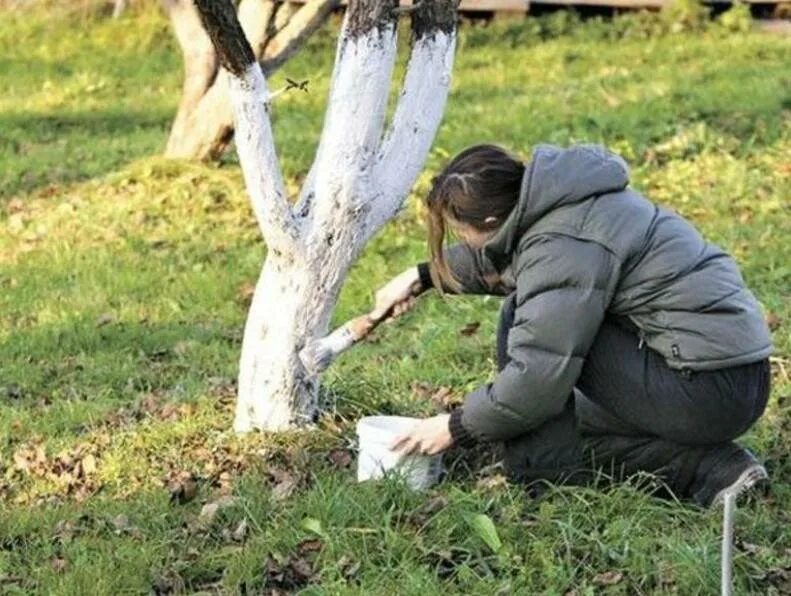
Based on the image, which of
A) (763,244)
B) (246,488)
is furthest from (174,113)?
(246,488)

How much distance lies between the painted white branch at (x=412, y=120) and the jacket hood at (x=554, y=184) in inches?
30.7

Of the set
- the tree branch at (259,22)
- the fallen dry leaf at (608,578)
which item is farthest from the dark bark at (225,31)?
the tree branch at (259,22)

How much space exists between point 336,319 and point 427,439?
2.76 m

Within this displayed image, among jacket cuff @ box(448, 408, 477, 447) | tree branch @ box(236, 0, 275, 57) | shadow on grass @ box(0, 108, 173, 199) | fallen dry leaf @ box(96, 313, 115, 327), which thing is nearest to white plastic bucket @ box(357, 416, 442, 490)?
jacket cuff @ box(448, 408, 477, 447)

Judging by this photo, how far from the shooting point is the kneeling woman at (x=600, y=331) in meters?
3.92

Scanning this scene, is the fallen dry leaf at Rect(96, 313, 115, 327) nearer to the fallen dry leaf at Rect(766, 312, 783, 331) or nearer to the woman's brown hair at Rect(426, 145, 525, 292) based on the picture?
the fallen dry leaf at Rect(766, 312, 783, 331)

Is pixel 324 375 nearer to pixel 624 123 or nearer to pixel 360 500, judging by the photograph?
pixel 360 500

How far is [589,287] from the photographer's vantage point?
3904 mm

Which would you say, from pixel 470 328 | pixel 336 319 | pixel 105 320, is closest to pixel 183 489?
pixel 470 328

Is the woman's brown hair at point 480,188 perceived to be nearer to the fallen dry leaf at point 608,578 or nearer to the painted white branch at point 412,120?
the painted white branch at point 412,120

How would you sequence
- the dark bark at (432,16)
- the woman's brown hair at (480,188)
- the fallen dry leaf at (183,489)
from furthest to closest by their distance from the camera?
1. the dark bark at (432,16)
2. the fallen dry leaf at (183,489)
3. the woman's brown hair at (480,188)

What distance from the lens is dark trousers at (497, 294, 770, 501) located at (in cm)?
410

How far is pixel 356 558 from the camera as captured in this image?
389 centimetres

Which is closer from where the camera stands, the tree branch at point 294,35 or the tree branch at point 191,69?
the tree branch at point 294,35
